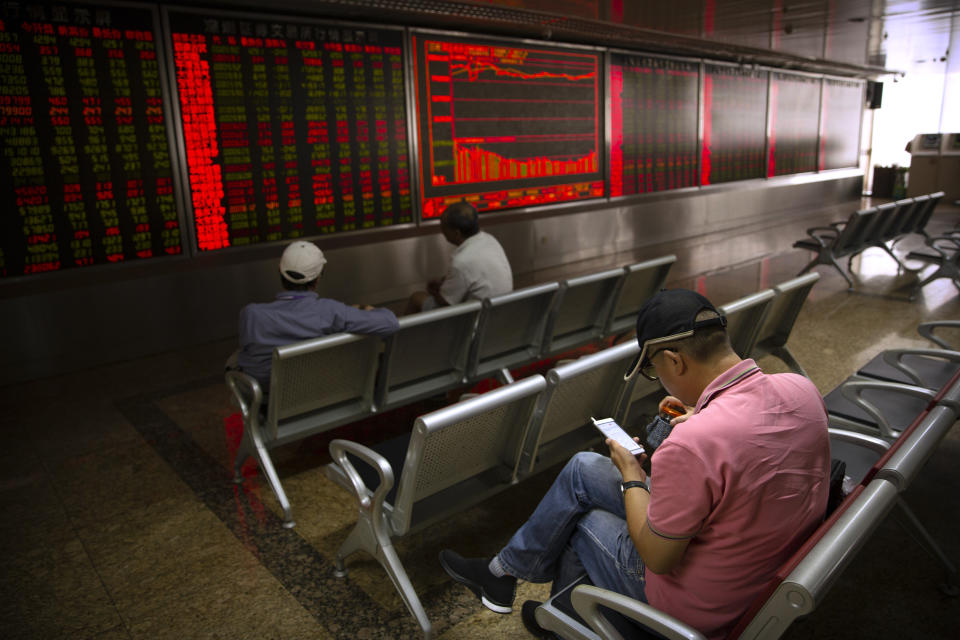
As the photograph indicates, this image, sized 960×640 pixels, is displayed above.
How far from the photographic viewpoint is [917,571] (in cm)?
241

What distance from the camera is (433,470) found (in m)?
2.10

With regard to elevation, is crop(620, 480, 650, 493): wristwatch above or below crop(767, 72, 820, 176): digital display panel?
below

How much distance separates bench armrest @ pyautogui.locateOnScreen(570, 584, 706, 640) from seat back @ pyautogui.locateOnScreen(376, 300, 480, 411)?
1.61 m

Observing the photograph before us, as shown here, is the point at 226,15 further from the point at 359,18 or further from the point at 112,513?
the point at 112,513

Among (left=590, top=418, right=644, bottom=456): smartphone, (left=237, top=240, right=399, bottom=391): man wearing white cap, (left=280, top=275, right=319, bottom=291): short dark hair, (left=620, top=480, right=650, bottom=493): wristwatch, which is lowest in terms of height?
(left=620, top=480, right=650, bottom=493): wristwatch

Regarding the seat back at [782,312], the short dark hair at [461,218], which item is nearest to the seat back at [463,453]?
the seat back at [782,312]

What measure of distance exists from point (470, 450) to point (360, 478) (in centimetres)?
39

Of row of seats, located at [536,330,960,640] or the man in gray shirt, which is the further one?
the man in gray shirt

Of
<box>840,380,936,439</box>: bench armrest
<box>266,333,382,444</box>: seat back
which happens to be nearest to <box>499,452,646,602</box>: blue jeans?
<box>266,333,382,444</box>: seat back

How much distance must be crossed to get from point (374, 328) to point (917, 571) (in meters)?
2.21

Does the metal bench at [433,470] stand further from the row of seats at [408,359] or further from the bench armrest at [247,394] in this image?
the bench armrest at [247,394]

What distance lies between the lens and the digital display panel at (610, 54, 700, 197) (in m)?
8.98

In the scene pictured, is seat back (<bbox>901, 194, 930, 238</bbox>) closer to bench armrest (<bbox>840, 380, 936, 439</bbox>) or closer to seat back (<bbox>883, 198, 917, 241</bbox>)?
seat back (<bbox>883, 198, 917, 241</bbox>)

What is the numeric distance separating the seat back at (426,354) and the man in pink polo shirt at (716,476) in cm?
151
